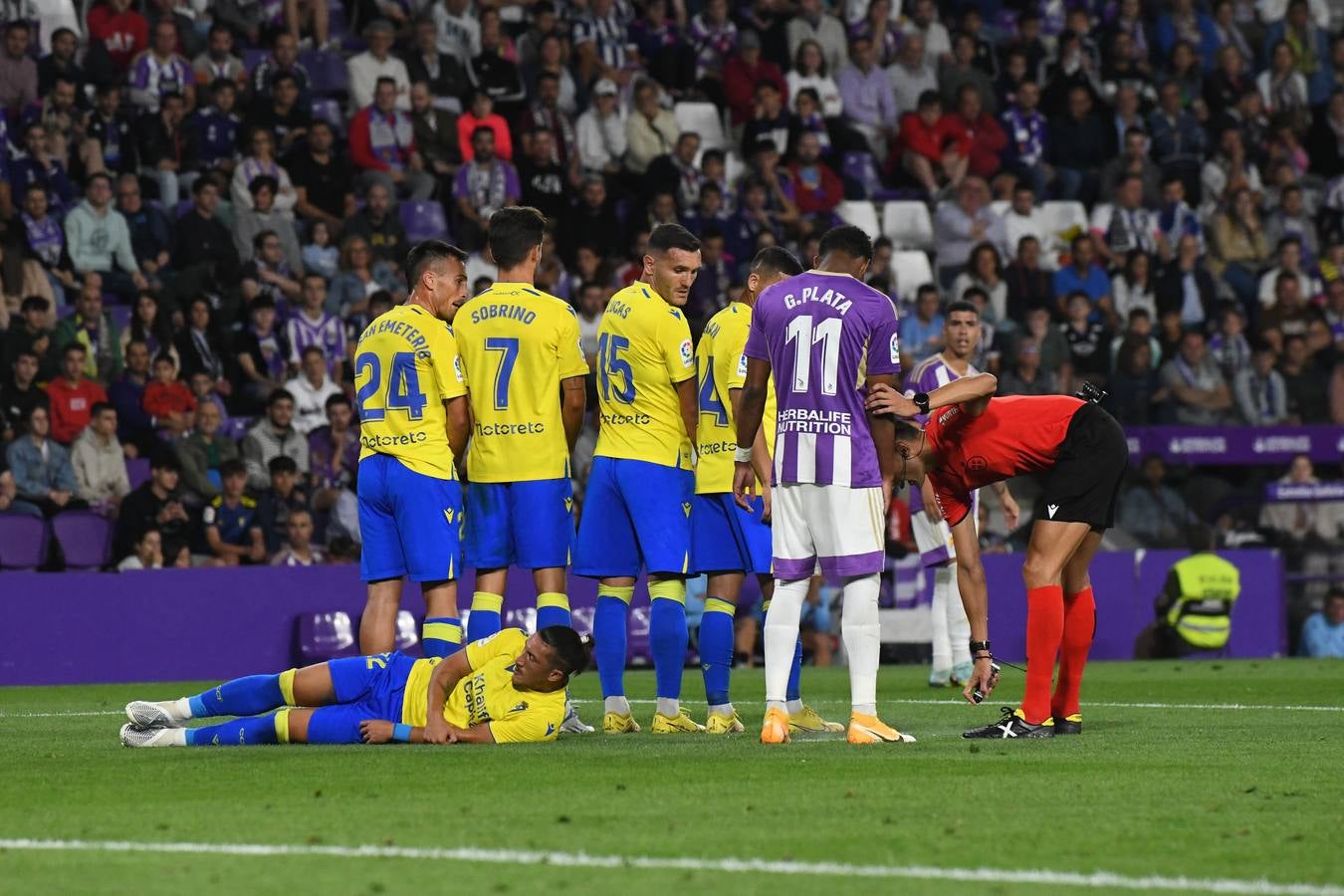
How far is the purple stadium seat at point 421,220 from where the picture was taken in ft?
71.9

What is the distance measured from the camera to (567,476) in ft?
36.9

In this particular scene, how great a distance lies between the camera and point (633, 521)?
1102 cm

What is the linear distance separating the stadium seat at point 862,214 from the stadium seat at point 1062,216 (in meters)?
2.31

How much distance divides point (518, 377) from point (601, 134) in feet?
42.5

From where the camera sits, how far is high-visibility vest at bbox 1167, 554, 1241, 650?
66.8 feet

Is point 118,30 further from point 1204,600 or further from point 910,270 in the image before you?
point 1204,600

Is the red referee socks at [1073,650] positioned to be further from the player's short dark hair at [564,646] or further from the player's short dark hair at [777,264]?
the player's short dark hair at [564,646]

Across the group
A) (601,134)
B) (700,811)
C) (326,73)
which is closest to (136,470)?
(326,73)

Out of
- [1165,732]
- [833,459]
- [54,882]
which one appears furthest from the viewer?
[1165,732]

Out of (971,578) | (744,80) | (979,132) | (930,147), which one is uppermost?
(744,80)

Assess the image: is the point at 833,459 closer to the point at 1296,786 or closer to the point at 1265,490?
the point at 1296,786

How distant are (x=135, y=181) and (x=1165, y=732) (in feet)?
42.9

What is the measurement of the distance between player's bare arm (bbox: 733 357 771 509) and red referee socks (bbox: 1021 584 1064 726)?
4.97 ft

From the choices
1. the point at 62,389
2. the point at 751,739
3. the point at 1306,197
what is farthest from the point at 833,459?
the point at 1306,197
